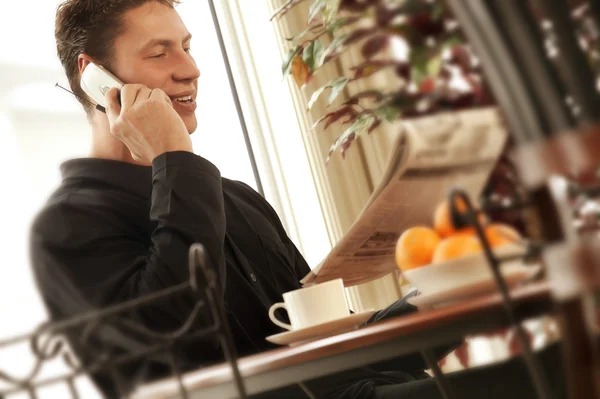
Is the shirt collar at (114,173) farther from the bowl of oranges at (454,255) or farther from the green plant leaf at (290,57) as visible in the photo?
the bowl of oranges at (454,255)

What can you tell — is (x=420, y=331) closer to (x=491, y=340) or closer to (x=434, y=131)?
(x=491, y=340)

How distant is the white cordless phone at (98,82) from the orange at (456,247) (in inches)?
44.2

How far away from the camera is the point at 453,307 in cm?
55

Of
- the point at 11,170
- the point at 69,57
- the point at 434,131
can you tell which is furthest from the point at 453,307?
the point at 11,170

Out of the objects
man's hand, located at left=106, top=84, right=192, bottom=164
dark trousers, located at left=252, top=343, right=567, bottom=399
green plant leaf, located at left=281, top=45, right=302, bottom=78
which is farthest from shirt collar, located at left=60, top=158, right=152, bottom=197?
dark trousers, located at left=252, top=343, right=567, bottom=399

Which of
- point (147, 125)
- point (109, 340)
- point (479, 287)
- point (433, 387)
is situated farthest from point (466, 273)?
point (147, 125)

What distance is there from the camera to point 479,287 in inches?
20.6

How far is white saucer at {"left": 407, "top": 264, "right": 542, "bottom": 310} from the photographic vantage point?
0.46 m

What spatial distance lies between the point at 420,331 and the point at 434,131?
166mm

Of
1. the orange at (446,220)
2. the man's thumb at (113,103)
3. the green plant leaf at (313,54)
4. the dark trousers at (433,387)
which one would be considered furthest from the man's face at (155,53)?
the orange at (446,220)

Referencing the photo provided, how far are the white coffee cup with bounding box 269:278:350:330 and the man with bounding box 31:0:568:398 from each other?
13 cm

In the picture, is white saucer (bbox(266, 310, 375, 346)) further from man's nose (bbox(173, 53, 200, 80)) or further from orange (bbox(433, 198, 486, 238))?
man's nose (bbox(173, 53, 200, 80))

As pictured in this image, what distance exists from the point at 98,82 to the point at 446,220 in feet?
4.06

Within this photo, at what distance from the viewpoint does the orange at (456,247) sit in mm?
499
